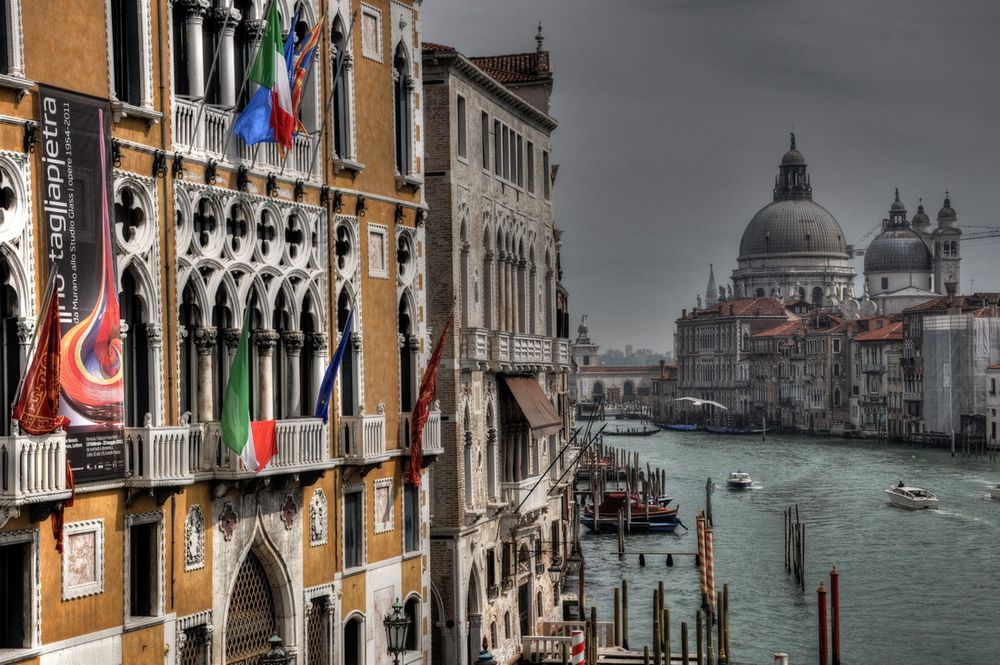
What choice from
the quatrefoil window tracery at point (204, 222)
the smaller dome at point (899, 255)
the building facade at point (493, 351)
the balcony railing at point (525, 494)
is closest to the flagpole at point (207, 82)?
the quatrefoil window tracery at point (204, 222)

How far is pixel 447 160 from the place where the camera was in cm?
2233

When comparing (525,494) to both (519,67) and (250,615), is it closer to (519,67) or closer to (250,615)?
(519,67)

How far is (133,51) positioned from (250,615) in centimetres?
503

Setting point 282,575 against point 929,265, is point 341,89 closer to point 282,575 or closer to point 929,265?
point 282,575

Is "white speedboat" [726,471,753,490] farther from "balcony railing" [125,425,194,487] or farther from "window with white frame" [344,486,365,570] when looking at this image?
"balcony railing" [125,425,194,487]

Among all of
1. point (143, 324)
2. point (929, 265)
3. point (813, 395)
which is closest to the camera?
point (143, 324)

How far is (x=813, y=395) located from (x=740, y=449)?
2580 cm

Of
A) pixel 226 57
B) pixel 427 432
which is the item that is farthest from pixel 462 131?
pixel 226 57

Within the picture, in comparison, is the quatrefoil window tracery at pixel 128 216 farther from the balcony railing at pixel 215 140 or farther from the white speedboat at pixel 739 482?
the white speedboat at pixel 739 482

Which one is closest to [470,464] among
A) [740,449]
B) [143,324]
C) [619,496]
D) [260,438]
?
[260,438]

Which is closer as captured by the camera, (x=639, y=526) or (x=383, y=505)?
(x=383, y=505)

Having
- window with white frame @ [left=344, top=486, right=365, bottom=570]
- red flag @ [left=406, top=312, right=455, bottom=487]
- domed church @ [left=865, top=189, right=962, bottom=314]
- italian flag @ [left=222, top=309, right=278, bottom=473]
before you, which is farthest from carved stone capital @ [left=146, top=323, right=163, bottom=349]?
domed church @ [left=865, top=189, right=962, bottom=314]

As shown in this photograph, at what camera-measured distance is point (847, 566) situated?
47.3 metres

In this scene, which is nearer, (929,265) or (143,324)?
(143,324)
